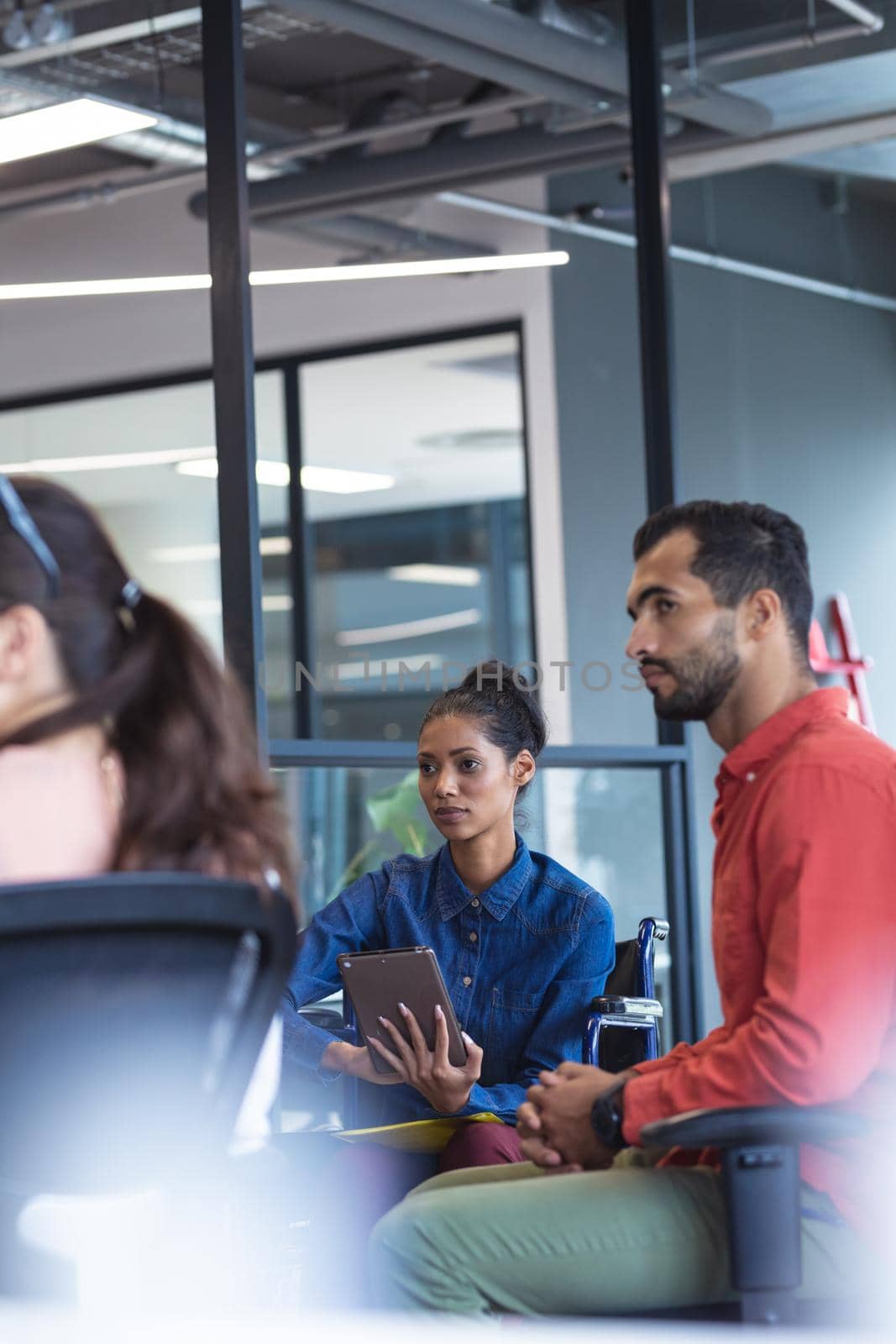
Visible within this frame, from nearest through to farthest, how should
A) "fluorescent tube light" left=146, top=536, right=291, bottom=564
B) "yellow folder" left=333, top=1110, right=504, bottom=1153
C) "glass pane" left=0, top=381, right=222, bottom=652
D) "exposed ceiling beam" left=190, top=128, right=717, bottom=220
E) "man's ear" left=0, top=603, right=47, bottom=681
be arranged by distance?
"man's ear" left=0, top=603, right=47, bottom=681 → "yellow folder" left=333, top=1110, right=504, bottom=1153 → "exposed ceiling beam" left=190, top=128, right=717, bottom=220 → "glass pane" left=0, top=381, right=222, bottom=652 → "fluorescent tube light" left=146, top=536, right=291, bottom=564

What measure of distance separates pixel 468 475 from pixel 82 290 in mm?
1837

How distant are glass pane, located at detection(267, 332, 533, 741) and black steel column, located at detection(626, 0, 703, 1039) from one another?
6.62 ft

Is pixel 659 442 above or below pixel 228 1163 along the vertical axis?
above

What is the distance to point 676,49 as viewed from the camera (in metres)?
5.56

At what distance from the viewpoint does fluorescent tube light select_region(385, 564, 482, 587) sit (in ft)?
27.0

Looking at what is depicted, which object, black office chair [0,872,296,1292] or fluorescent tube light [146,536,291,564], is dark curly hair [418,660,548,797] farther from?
fluorescent tube light [146,536,291,564]

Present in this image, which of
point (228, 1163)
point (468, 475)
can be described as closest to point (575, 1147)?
point (228, 1163)

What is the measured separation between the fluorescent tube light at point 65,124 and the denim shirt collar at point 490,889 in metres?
2.02

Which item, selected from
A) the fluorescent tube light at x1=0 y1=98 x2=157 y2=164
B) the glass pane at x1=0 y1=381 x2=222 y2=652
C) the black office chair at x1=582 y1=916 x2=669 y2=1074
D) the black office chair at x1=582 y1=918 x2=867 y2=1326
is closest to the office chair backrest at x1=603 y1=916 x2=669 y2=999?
the black office chair at x1=582 y1=916 x2=669 y2=1074

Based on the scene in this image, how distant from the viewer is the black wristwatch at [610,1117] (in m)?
1.96

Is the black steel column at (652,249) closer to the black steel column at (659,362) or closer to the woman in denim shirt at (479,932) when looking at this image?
the black steel column at (659,362)

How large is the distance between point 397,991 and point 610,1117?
560mm

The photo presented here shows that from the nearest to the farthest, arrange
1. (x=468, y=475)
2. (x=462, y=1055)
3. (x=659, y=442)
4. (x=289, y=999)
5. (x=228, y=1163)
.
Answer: (x=228, y=1163)
(x=462, y=1055)
(x=289, y=999)
(x=659, y=442)
(x=468, y=475)

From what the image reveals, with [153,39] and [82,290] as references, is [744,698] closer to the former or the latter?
[153,39]
